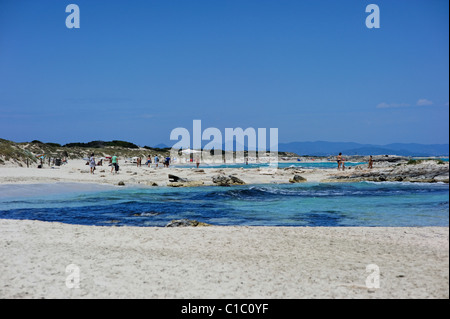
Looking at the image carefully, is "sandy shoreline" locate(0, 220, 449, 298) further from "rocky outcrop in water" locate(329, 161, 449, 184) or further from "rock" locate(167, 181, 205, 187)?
"rock" locate(167, 181, 205, 187)

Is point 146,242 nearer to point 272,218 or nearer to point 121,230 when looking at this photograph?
point 121,230

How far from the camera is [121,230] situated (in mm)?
10547

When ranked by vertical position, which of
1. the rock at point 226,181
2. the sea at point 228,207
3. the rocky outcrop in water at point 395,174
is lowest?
the sea at point 228,207

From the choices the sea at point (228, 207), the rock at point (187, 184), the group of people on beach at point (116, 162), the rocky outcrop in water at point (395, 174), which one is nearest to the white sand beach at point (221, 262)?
the sea at point (228, 207)

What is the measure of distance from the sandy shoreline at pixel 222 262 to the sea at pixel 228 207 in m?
3.06

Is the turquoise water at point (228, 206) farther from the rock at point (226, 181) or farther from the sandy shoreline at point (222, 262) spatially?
the rock at point (226, 181)

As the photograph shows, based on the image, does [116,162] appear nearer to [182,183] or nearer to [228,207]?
[182,183]

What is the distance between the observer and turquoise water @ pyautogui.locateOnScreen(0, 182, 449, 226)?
1362 cm

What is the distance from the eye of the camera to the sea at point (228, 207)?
13492 millimetres

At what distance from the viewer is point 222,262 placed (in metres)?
6.92

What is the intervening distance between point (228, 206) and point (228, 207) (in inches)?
15.4

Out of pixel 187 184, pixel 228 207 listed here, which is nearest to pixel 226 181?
pixel 187 184
